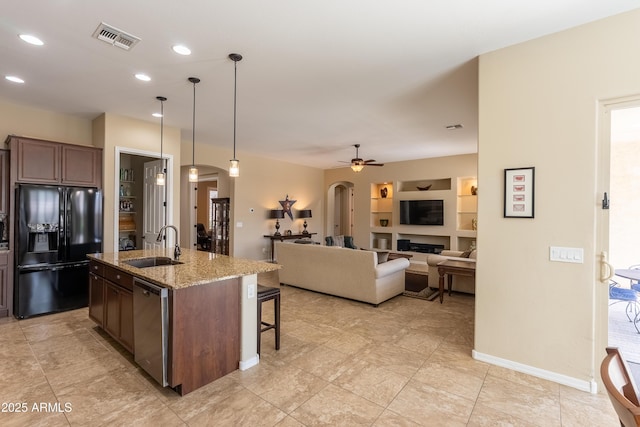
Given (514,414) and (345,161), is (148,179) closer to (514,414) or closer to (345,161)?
(345,161)

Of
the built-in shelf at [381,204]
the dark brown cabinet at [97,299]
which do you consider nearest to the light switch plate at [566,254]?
the dark brown cabinet at [97,299]

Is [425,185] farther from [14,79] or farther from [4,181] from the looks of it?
[4,181]

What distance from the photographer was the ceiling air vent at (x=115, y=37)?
258 centimetres

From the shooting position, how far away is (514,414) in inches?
86.6

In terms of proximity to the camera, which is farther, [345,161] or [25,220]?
[345,161]

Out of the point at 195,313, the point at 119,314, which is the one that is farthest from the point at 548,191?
the point at 119,314

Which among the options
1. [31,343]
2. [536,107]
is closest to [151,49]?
[31,343]

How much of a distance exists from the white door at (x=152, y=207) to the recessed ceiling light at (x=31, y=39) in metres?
2.58

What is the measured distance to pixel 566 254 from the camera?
8.43ft

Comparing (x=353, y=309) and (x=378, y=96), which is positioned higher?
(x=378, y=96)

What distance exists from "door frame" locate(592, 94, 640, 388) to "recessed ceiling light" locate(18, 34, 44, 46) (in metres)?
4.77

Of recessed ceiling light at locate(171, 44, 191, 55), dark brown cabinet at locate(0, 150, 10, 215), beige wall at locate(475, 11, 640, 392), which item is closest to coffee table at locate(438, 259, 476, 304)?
beige wall at locate(475, 11, 640, 392)

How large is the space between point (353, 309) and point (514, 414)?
2458 millimetres

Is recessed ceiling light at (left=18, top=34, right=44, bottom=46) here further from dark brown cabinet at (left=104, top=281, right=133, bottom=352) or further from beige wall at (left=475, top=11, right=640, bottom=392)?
beige wall at (left=475, top=11, right=640, bottom=392)
